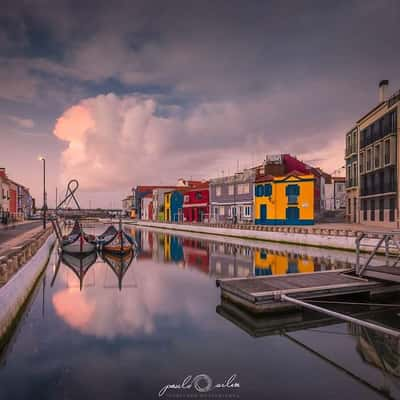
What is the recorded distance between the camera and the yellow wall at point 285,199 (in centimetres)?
4525

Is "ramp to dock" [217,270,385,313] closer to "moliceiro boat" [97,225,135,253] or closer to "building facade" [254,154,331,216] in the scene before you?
"moliceiro boat" [97,225,135,253]

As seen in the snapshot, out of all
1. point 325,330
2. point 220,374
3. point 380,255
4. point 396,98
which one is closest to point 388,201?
point 396,98

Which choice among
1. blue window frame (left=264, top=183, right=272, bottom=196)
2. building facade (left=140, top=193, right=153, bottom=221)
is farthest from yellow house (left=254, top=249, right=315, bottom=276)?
building facade (left=140, top=193, right=153, bottom=221)

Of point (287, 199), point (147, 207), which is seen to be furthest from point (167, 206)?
point (287, 199)

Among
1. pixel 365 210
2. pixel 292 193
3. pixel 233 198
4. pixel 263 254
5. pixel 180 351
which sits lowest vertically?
pixel 263 254

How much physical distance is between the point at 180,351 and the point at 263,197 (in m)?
41.7

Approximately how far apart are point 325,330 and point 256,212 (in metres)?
40.4

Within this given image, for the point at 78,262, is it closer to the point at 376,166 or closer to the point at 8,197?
the point at 376,166

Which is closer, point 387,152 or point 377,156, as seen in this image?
point 387,152

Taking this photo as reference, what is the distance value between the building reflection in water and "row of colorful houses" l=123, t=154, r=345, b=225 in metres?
14.5

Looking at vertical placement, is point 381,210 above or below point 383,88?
below

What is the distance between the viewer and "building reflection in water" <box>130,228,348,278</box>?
73.0ft

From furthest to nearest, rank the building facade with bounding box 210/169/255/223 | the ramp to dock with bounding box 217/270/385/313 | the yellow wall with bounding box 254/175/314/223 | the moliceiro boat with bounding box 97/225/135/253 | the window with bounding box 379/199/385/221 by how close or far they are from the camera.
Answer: the building facade with bounding box 210/169/255/223, the yellow wall with bounding box 254/175/314/223, the window with bounding box 379/199/385/221, the moliceiro boat with bounding box 97/225/135/253, the ramp to dock with bounding box 217/270/385/313

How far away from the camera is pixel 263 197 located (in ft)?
162
